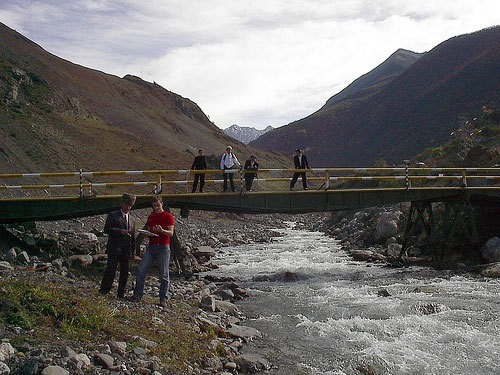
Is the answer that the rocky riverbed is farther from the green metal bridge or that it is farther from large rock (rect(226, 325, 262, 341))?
the green metal bridge

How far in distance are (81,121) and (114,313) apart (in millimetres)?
63388

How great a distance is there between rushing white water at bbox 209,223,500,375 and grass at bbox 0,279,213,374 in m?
1.92

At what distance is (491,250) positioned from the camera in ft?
67.5

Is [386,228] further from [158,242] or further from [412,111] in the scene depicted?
[412,111]

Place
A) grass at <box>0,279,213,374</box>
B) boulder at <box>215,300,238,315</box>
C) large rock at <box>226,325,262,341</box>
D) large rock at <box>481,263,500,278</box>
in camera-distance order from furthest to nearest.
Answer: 1. large rock at <box>481,263,500,278</box>
2. boulder at <box>215,300,238,315</box>
3. large rock at <box>226,325,262,341</box>
4. grass at <box>0,279,213,374</box>

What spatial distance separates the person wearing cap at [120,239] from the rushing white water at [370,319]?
325cm

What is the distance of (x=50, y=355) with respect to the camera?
6523 millimetres

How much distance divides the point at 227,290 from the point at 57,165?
33.9 m

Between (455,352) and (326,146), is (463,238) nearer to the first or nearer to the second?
(455,352)

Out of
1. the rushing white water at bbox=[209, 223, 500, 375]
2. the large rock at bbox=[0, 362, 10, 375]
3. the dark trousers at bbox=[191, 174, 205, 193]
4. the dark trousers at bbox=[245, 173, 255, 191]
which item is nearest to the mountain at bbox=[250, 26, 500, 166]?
the dark trousers at bbox=[245, 173, 255, 191]

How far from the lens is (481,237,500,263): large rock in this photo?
20.2 meters

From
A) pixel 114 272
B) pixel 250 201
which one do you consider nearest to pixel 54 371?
pixel 114 272

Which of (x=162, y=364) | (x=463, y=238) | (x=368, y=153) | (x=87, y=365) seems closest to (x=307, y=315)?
(x=162, y=364)

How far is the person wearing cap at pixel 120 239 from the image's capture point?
9578mm
